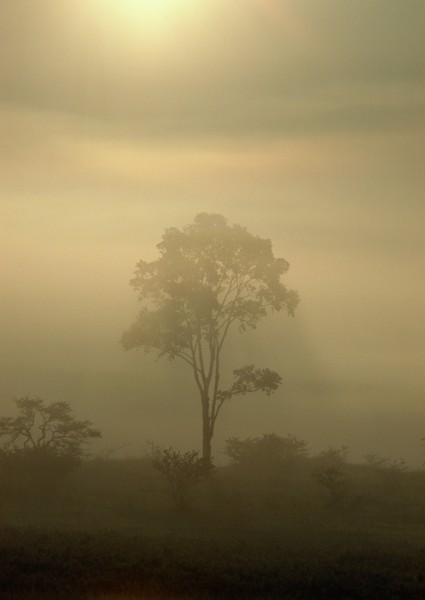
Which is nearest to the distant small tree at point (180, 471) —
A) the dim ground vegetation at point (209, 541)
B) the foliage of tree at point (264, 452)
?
the dim ground vegetation at point (209, 541)

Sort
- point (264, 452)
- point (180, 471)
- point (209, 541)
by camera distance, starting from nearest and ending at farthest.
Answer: point (209, 541) < point (180, 471) < point (264, 452)

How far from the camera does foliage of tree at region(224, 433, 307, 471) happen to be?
139ft

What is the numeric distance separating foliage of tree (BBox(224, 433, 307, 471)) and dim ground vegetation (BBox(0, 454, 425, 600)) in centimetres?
508

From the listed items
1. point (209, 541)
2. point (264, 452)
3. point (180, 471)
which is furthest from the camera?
point (264, 452)

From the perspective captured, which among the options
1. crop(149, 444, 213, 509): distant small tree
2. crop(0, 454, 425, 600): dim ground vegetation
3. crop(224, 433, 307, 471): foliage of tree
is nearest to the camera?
crop(0, 454, 425, 600): dim ground vegetation

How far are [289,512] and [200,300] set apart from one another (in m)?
12.3

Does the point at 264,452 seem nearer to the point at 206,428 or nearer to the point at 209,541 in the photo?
the point at 206,428

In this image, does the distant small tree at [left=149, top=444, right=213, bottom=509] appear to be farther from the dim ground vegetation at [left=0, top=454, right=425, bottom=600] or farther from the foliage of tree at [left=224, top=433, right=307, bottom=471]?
the foliage of tree at [left=224, top=433, right=307, bottom=471]

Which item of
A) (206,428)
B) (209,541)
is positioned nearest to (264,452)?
(206,428)

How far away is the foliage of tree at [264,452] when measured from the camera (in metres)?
42.3

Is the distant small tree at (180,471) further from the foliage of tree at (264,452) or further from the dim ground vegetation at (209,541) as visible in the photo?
the foliage of tree at (264,452)

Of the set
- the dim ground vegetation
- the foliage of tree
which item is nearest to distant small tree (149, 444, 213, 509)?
the dim ground vegetation

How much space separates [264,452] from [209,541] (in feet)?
73.7

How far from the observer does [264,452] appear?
1682 inches
